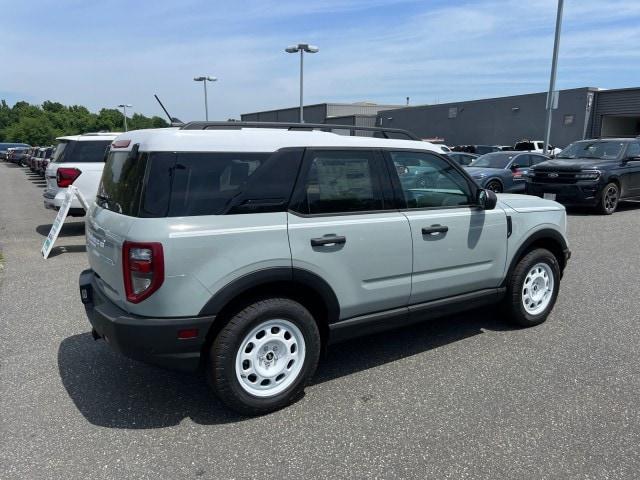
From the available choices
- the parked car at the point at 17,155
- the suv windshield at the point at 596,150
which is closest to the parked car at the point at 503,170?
the suv windshield at the point at 596,150

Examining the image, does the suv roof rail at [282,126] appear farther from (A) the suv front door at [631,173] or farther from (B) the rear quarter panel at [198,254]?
(A) the suv front door at [631,173]

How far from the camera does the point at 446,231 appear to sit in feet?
13.7

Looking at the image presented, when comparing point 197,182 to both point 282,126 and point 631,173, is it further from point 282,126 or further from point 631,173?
point 631,173

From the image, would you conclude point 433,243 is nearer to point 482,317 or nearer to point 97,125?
point 482,317

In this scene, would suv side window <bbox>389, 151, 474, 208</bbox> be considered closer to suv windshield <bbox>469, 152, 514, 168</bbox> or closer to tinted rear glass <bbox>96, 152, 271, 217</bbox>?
tinted rear glass <bbox>96, 152, 271, 217</bbox>

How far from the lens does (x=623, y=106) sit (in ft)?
106

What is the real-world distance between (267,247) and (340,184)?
2.58 feet

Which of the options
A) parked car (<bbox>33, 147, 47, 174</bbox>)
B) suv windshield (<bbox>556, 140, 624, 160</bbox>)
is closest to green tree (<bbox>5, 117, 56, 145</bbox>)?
parked car (<bbox>33, 147, 47, 174</bbox>)

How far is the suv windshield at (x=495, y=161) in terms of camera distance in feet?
50.7

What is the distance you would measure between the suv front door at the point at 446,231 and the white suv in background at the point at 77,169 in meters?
7.08

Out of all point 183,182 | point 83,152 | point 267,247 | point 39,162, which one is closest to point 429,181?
point 267,247

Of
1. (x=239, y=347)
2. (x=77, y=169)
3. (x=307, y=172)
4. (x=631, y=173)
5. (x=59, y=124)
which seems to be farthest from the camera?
(x=59, y=124)

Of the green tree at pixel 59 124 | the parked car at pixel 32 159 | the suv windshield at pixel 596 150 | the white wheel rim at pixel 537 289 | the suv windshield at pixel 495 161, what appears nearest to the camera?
the white wheel rim at pixel 537 289

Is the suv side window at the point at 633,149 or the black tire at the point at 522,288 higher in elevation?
the suv side window at the point at 633,149
